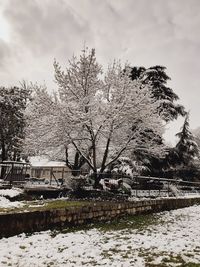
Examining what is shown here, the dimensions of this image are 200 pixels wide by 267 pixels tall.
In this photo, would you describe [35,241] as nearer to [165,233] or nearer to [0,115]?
[165,233]

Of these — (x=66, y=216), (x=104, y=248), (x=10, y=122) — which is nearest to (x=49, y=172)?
(x=10, y=122)

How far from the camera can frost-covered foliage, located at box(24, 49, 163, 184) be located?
15172mm

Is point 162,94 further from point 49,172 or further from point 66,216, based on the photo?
point 66,216

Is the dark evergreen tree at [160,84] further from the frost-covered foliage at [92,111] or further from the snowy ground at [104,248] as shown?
the snowy ground at [104,248]

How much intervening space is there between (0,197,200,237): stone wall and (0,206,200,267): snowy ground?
0.91ft

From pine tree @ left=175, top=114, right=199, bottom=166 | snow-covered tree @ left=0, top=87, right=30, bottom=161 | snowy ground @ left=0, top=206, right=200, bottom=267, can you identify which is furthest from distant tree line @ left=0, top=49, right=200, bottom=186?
pine tree @ left=175, top=114, right=199, bottom=166

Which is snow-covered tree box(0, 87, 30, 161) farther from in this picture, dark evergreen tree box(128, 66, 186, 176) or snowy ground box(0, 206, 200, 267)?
snowy ground box(0, 206, 200, 267)

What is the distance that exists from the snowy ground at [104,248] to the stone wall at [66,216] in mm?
278

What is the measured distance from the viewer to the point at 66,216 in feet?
29.9

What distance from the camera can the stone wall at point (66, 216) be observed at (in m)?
7.39

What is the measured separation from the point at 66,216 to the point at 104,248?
2580 millimetres

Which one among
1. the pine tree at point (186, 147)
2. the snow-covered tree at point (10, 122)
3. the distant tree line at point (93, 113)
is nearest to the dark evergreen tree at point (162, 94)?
the pine tree at point (186, 147)

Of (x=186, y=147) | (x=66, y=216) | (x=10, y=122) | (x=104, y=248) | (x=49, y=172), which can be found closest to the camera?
(x=104, y=248)

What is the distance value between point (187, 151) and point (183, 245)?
25.2 meters
